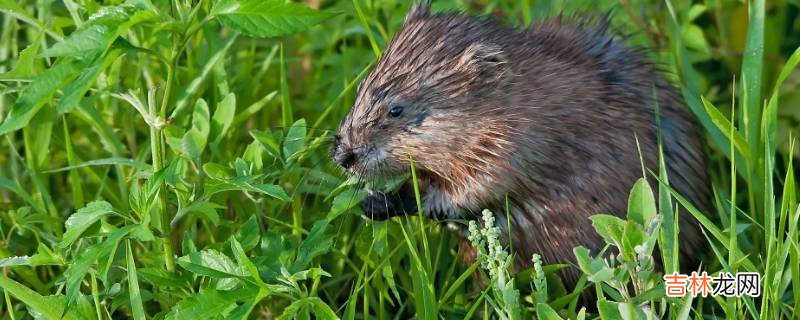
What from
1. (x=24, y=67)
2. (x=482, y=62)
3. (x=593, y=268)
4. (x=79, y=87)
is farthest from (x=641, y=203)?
A: (x=24, y=67)

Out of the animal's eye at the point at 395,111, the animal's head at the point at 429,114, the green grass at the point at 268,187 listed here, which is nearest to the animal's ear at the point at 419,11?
the green grass at the point at 268,187

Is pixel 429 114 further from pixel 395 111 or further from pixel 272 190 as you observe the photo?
pixel 272 190

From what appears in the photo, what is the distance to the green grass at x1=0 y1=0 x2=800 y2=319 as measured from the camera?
9.02 feet

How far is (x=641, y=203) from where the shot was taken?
2.76 metres

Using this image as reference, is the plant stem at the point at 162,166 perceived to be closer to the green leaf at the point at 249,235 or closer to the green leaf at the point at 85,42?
the green leaf at the point at 249,235

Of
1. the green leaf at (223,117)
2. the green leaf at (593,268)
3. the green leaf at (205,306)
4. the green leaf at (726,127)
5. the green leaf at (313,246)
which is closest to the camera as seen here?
the green leaf at (593,268)

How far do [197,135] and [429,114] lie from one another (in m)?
0.68

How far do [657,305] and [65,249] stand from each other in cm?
158

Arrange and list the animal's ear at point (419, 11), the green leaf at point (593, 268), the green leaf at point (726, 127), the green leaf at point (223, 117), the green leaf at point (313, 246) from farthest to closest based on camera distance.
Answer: the animal's ear at point (419, 11) < the green leaf at point (223, 117) < the green leaf at point (726, 127) < the green leaf at point (313, 246) < the green leaf at point (593, 268)

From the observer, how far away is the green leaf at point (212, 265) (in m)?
2.75

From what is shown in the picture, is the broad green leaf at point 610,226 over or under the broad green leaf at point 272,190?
under

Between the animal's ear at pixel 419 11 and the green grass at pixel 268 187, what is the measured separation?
0.49 ft

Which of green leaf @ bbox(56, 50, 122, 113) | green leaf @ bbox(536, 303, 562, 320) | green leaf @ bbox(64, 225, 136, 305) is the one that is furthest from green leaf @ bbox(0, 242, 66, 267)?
green leaf @ bbox(536, 303, 562, 320)

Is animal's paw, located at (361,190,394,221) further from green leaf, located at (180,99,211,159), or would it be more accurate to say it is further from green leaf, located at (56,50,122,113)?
green leaf, located at (56,50,122,113)
